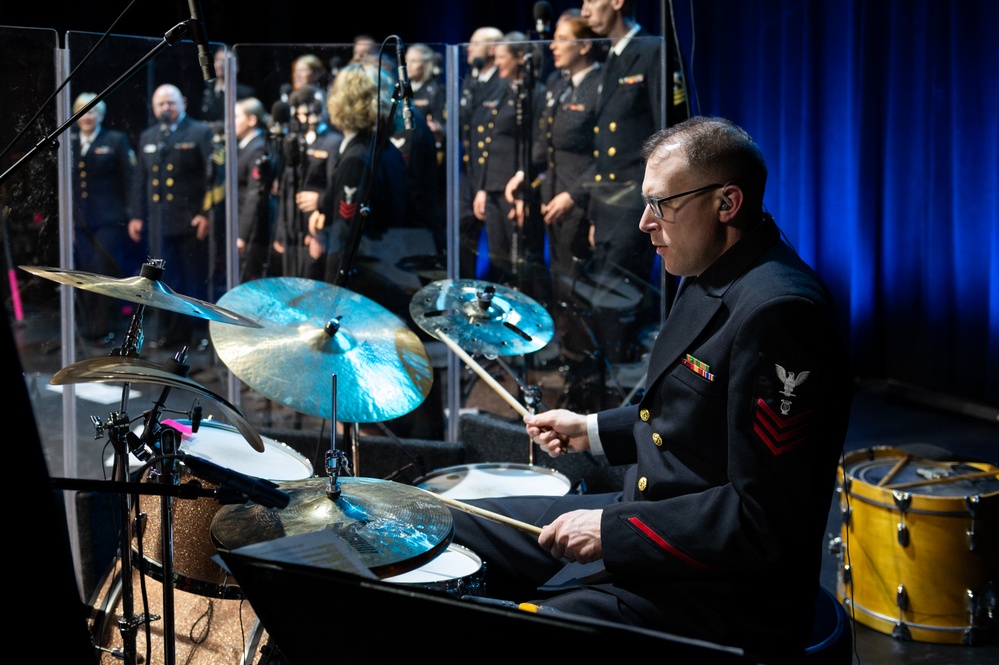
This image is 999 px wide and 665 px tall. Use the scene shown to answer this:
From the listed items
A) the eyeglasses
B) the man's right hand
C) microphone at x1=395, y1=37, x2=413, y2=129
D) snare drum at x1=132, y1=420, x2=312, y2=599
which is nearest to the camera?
the eyeglasses

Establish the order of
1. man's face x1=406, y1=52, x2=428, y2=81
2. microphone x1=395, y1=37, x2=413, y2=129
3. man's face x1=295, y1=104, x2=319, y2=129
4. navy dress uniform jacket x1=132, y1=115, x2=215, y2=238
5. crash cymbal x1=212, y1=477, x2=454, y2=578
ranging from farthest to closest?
man's face x1=406, y1=52, x2=428, y2=81 < man's face x1=295, y1=104, x2=319, y2=129 < navy dress uniform jacket x1=132, y1=115, x2=215, y2=238 < microphone x1=395, y1=37, x2=413, y2=129 < crash cymbal x1=212, y1=477, x2=454, y2=578

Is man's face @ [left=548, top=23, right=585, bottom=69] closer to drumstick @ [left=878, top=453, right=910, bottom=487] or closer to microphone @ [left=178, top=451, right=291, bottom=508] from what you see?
drumstick @ [left=878, top=453, right=910, bottom=487]

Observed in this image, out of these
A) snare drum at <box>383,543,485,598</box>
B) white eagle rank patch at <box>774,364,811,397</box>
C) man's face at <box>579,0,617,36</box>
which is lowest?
snare drum at <box>383,543,485,598</box>

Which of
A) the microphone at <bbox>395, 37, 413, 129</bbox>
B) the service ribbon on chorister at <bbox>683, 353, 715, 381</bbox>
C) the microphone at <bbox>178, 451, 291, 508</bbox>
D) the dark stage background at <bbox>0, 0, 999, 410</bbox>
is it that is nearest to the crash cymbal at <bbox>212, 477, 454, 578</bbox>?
the microphone at <bbox>178, 451, 291, 508</bbox>

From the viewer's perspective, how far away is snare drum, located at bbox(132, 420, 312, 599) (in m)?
2.15

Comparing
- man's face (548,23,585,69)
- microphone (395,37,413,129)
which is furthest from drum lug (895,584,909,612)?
man's face (548,23,585,69)

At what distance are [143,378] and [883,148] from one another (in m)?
5.37

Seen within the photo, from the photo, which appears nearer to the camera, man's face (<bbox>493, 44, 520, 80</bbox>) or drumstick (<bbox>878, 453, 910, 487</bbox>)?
drumstick (<bbox>878, 453, 910, 487</bbox>)

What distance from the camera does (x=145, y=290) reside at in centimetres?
195

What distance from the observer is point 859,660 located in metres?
2.81

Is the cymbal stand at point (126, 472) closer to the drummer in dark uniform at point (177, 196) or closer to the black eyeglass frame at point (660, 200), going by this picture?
the black eyeglass frame at point (660, 200)

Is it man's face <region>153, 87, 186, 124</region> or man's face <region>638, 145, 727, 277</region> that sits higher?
man's face <region>153, 87, 186, 124</region>

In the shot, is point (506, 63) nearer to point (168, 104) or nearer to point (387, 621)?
point (168, 104)

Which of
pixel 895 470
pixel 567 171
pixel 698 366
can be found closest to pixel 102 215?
pixel 567 171
